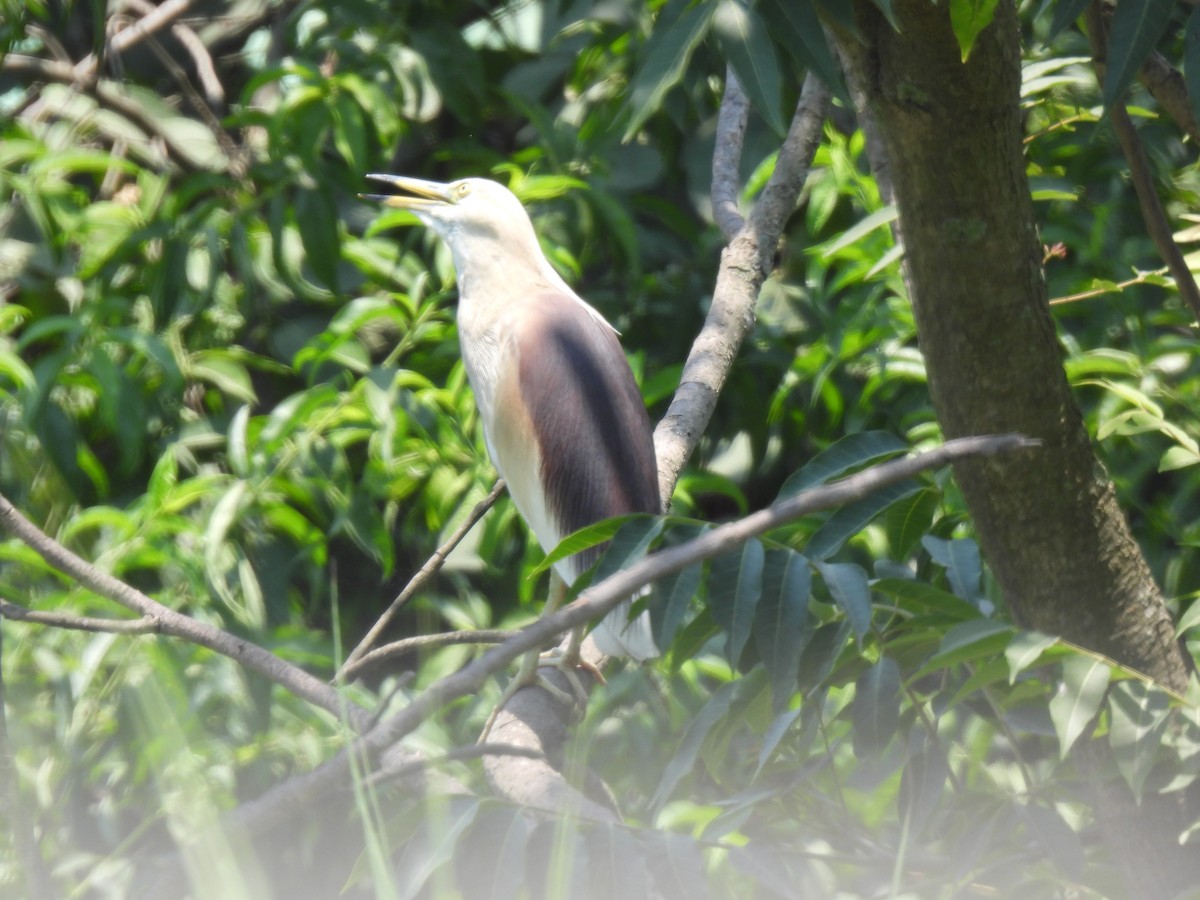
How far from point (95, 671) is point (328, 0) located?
1.76m

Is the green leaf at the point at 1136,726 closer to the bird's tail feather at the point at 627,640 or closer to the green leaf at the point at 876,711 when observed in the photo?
the green leaf at the point at 876,711

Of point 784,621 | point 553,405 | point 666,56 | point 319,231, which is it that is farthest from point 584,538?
point 319,231

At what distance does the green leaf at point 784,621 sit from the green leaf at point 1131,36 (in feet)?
1.66

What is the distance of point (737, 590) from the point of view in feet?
3.61

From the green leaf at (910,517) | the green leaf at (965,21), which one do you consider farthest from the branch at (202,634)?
the green leaf at (965,21)

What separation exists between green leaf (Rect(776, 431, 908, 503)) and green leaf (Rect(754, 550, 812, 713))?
17 cm

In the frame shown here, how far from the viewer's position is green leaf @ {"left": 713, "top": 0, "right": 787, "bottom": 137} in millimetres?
1096

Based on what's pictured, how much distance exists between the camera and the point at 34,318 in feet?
10.5

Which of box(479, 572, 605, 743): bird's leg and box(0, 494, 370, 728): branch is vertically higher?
box(0, 494, 370, 728): branch

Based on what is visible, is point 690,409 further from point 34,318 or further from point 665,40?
point 34,318

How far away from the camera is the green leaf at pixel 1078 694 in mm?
1078

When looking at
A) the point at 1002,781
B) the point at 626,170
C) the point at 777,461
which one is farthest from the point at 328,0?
the point at 1002,781

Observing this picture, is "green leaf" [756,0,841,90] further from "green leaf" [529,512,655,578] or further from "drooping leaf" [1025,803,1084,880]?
"drooping leaf" [1025,803,1084,880]

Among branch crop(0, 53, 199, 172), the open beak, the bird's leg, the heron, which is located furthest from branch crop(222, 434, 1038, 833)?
branch crop(0, 53, 199, 172)
